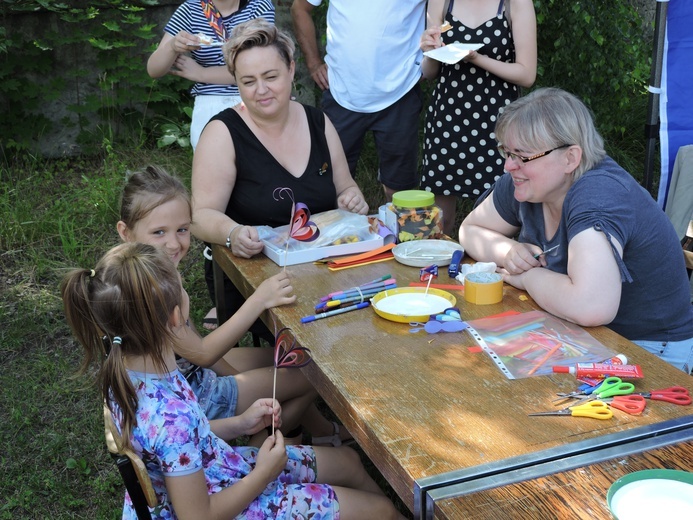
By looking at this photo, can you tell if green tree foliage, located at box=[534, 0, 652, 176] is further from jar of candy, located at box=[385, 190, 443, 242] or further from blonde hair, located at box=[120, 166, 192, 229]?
blonde hair, located at box=[120, 166, 192, 229]

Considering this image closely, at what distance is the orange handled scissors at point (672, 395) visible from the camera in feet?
5.07

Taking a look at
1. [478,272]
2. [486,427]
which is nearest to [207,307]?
[478,272]

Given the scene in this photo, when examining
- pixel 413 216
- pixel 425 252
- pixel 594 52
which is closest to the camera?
pixel 425 252

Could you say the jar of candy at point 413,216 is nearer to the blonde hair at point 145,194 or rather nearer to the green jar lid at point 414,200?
the green jar lid at point 414,200

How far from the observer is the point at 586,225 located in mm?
1964

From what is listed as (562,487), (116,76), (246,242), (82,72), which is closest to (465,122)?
(246,242)

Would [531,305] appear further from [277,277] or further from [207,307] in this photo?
[207,307]

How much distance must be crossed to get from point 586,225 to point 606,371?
46 cm

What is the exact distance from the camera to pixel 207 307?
4.17 m

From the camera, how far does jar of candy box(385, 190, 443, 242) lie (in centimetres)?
255

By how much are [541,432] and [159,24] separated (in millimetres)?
5198

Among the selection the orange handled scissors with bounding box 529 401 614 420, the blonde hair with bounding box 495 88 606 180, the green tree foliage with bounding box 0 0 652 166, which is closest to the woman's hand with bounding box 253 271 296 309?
the blonde hair with bounding box 495 88 606 180

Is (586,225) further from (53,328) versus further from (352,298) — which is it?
(53,328)

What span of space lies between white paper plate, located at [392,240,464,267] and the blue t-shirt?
→ 1.12 feet
